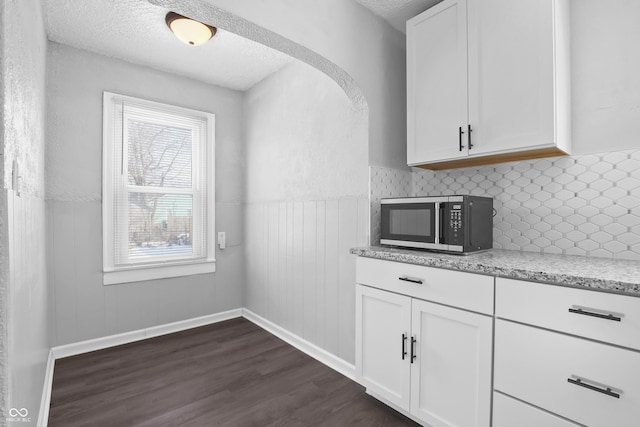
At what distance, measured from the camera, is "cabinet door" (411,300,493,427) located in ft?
4.53

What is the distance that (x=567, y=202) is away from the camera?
1.68 meters

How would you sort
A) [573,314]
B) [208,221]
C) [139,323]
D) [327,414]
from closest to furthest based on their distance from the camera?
[573,314] < [327,414] < [139,323] < [208,221]

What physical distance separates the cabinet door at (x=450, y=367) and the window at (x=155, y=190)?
244cm

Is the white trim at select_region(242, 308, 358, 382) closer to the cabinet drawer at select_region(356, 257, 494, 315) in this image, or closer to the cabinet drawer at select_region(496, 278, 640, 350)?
the cabinet drawer at select_region(356, 257, 494, 315)

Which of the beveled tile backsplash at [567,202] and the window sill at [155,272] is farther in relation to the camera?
the window sill at [155,272]

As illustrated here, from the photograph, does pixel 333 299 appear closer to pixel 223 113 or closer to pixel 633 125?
pixel 633 125

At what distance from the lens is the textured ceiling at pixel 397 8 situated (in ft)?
6.55

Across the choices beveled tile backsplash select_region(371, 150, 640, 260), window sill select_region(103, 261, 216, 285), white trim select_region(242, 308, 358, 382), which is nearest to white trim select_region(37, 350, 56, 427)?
window sill select_region(103, 261, 216, 285)

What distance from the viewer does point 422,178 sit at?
7.57 feet

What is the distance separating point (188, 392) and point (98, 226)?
5.42ft

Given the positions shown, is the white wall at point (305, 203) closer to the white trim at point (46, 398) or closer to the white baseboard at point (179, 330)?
the white baseboard at point (179, 330)

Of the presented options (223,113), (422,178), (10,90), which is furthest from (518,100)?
(223,113)

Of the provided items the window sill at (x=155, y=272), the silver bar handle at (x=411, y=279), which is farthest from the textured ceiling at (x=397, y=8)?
the window sill at (x=155, y=272)

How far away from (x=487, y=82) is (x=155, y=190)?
9.46 feet
